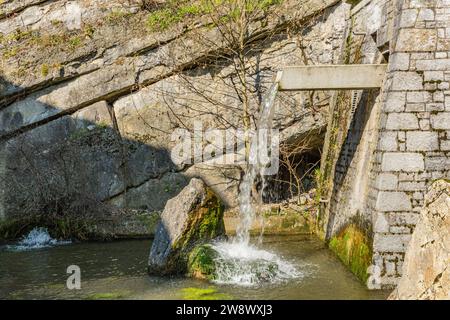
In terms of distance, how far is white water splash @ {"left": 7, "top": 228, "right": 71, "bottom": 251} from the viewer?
8.68 meters

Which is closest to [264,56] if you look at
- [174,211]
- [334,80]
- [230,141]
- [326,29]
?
[326,29]

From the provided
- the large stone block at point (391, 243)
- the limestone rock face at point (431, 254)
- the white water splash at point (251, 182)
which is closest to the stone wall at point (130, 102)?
the white water splash at point (251, 182)

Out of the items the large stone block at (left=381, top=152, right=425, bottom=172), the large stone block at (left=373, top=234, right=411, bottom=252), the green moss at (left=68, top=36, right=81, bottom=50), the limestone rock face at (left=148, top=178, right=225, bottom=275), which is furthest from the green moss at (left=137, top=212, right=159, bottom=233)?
the large stone block at (left=381, top=152, right=425, bottom=172)

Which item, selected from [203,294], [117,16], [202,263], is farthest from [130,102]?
[203,294]

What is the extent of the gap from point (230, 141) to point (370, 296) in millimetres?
5607

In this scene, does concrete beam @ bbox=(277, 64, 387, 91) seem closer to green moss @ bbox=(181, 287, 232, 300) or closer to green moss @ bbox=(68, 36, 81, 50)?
green moss @ bbox=(181, 287, 232, 300)

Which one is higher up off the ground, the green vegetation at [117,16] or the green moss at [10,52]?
the green vegetation at [117,16]

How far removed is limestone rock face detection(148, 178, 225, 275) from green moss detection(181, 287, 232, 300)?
0.83 meters

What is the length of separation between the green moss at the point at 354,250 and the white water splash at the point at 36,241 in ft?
17.3

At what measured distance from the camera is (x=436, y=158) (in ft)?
19.5

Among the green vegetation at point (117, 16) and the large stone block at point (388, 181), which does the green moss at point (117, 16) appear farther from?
the large stone block at point (388, 181)

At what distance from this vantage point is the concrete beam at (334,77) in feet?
21.4

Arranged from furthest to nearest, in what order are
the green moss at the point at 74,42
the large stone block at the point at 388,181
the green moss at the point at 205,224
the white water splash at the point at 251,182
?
1. the green moss at the point at 74,42
2. the white water splash at the point at 251,182
3. the green moss at the point at 205,224
4. the large stone block at the point at 388,181

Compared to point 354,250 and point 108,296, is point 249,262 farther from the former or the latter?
point 108,296
